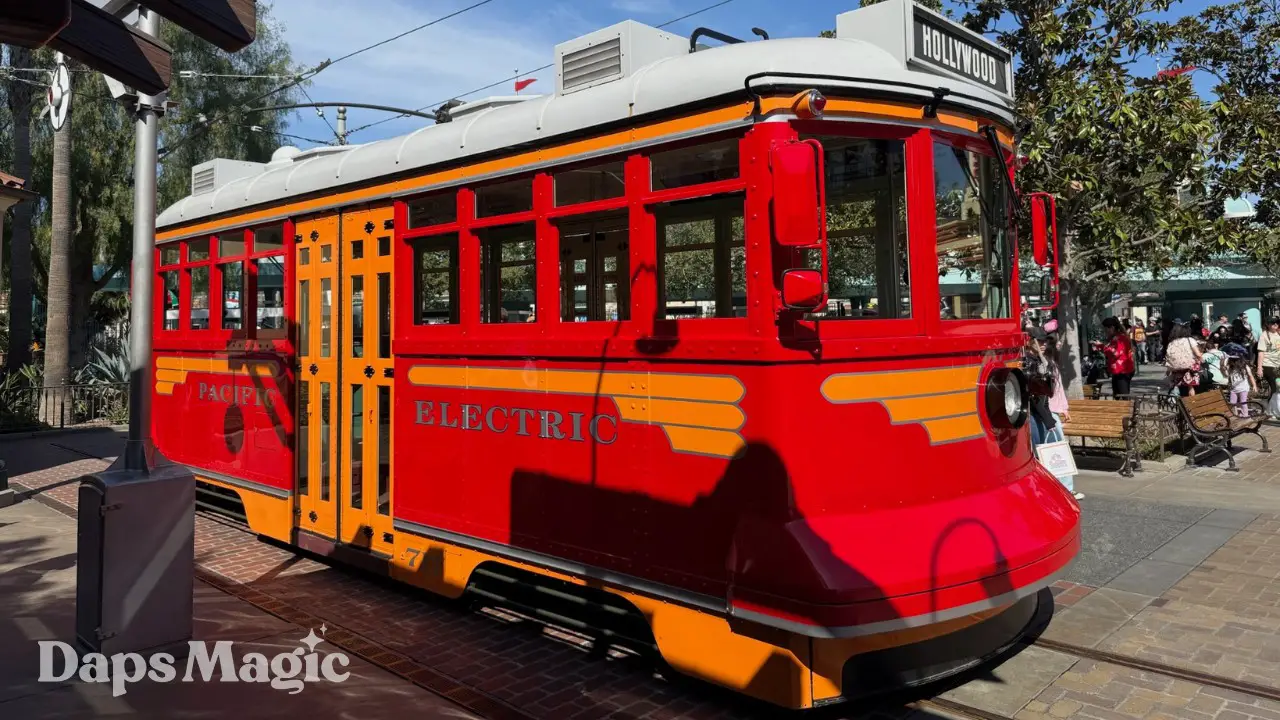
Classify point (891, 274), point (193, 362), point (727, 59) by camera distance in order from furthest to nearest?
1. point (193, 362)
2. point (891, 274)
3. point (727, 59)

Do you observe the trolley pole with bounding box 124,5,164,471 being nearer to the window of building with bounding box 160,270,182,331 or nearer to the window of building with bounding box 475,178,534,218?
the window of building with bounding box 475,178,534,218

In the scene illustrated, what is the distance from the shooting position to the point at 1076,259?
11664 millimetres

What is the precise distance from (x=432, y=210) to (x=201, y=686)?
2786 mm

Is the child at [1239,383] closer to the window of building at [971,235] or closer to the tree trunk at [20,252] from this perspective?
the window of building at [971,235]

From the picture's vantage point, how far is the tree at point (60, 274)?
15906 millimetres

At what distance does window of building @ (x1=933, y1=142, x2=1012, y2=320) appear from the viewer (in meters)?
4.25

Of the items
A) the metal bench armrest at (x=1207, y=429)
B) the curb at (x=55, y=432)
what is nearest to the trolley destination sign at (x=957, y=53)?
the metal bench armrest at (x=1207, y=429)

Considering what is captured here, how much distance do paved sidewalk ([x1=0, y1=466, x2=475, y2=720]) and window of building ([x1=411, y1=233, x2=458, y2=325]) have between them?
75.7 inches

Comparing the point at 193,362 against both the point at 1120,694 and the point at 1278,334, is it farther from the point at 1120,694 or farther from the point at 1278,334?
the point at 1278,334

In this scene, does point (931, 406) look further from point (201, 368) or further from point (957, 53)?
point (201, 368)

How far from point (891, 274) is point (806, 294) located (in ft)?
2.97

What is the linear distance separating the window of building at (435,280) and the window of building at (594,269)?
729mm

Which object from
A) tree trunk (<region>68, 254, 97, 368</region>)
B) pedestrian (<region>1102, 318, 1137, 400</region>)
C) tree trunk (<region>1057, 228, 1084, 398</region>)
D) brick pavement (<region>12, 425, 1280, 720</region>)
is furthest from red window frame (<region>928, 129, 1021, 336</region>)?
tree trunk (<region>68, 254, 97, 368</region>)

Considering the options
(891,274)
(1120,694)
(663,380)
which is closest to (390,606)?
(663,380)
